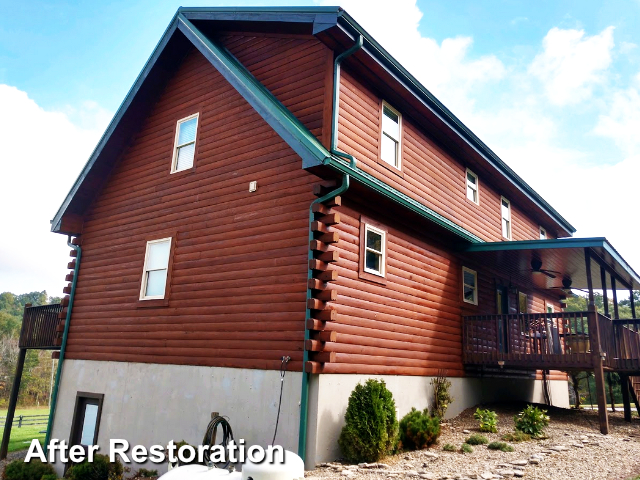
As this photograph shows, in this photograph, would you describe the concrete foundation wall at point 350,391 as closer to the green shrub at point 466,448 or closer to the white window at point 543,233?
the green shrub at point 466,448

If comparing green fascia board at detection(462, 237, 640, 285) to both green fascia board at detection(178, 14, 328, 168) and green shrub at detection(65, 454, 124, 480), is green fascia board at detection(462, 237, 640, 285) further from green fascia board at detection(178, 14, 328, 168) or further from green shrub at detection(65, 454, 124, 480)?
green shrub at detection(65, 454, 124, 480)

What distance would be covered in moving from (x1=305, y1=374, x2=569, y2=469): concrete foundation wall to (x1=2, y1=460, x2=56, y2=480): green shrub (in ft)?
26.4

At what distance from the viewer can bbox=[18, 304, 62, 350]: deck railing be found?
1616 centimetres

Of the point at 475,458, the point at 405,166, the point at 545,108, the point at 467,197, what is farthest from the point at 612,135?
the point at 475,458

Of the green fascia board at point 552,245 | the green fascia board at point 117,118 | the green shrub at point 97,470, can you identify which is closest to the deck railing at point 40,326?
the green fascia board at point 117,118

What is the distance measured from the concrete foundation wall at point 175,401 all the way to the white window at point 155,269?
172cm

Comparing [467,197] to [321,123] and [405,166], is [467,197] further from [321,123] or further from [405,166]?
[321,123]

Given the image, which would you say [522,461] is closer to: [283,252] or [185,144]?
[283,252]

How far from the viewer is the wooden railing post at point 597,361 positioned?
11859 mm

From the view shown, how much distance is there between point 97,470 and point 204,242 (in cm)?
555

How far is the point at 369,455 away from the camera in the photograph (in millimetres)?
9234

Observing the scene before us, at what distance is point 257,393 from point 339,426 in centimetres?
165

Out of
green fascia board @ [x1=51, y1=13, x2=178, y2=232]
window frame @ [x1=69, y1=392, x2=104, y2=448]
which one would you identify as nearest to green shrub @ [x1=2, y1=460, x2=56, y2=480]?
window frame @ [x1=69, y1=392, x2=104, y2=448]

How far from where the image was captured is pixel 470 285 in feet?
50.6
